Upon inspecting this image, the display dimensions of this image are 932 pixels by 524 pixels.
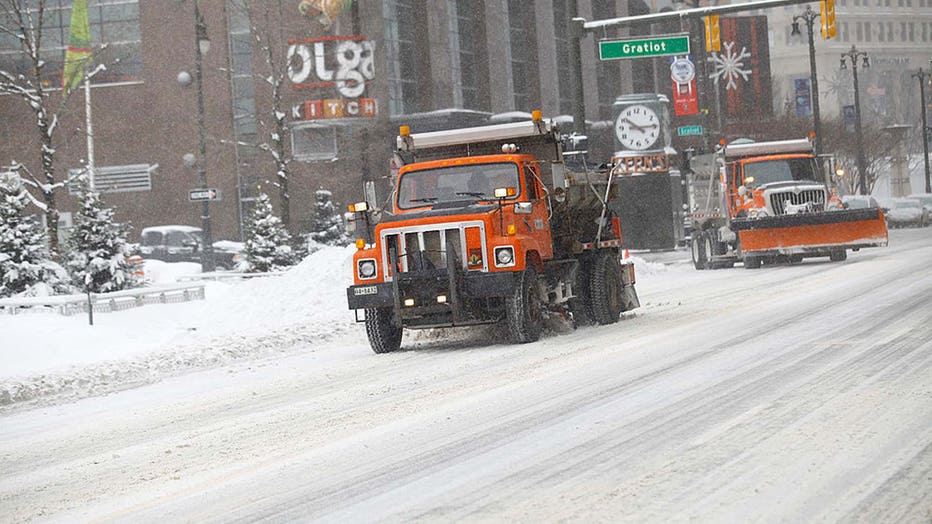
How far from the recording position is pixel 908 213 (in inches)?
2484

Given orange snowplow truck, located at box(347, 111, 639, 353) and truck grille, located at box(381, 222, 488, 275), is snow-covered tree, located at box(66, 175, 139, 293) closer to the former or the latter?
orange snowplow truck, located at box(347, 111, 639, 353)

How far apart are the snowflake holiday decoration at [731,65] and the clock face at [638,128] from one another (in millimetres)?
32145

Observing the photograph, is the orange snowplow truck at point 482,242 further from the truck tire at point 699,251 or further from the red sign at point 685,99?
the red sign at point 685,99

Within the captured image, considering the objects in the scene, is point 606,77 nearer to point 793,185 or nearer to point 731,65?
point 731,65

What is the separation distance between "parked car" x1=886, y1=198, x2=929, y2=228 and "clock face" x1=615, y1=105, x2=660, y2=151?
23.2 metres

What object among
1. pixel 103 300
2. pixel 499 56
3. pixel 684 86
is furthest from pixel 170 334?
pixel 499 56

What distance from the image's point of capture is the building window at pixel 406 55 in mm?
53875

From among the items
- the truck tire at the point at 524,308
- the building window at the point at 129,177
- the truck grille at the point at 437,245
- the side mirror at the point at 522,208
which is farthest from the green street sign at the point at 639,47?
the building window at the point at 129,177

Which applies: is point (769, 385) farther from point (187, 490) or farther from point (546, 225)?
point (546, 225)

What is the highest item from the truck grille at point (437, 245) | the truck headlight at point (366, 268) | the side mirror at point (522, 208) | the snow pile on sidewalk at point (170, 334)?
the side mirror at point (522, 208)

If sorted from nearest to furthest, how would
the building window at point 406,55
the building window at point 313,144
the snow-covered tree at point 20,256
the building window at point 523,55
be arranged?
the snow-covered tree at point 20,256, the building window at point 313,144, the building window at point 406,55, the building window at point 523,55

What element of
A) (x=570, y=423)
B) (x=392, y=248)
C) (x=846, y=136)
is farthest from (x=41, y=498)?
(x=846, y=136)

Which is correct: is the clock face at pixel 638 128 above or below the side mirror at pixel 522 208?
above

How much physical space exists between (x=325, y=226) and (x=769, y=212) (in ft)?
52.6
